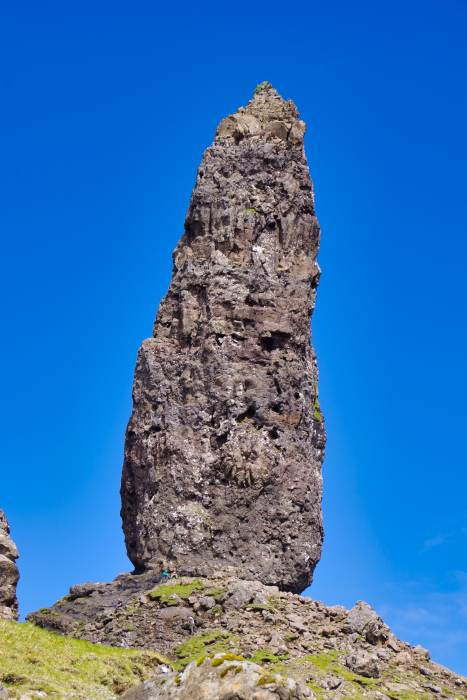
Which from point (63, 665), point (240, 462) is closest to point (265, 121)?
point (240, 462)

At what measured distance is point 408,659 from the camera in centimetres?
4681

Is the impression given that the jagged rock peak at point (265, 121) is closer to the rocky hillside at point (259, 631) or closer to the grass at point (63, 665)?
the rocky hillside at point (259, 631)

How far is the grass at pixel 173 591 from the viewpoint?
1930 inches

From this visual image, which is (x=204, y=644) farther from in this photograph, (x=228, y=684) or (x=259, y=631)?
(x=228, y=684)

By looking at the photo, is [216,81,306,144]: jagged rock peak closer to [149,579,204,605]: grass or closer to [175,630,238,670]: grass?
[149,579,204,605]: grass

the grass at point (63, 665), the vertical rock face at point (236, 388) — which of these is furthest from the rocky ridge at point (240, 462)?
the grass at point (63, 665)

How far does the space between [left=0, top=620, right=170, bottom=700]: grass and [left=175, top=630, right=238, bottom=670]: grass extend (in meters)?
4.67

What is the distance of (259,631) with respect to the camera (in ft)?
151

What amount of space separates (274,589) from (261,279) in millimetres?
16904

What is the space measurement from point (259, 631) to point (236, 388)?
14.3 m

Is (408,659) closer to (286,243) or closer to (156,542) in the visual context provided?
(156,542)

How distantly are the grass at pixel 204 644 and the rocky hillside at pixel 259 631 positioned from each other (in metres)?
0.04

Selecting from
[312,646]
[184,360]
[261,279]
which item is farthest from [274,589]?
[261,279]

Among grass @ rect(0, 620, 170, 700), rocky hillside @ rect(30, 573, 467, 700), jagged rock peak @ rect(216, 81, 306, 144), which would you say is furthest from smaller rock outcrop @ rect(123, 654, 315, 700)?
jagged rock peak @ rect(216, 81, 306, 144)
